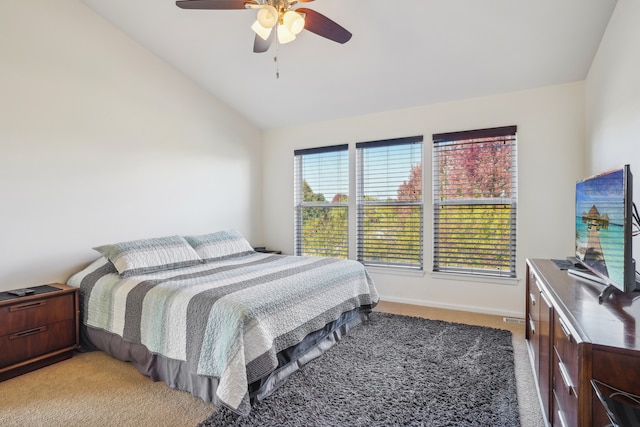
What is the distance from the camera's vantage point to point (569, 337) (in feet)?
3.98

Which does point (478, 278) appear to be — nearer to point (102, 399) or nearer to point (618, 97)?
point (618, 97)

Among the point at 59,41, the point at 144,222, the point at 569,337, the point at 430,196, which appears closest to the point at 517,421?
the point at 569,337

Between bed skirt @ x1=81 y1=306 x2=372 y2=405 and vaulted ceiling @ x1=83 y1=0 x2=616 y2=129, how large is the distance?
2.45 m

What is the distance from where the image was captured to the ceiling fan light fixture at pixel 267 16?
201 cm

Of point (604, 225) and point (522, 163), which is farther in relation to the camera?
point (522, 163)

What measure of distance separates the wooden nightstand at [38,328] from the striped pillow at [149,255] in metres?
0.40

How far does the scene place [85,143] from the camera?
309 centimetres

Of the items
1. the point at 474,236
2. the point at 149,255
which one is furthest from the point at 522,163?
the point at 149,255

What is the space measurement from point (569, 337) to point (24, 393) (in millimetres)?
3035

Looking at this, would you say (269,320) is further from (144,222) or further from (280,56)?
(280,56)

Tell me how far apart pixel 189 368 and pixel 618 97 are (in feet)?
10.8

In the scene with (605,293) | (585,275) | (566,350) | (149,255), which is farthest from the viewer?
(149,255)

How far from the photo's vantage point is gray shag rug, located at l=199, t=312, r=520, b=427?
6.07 ft

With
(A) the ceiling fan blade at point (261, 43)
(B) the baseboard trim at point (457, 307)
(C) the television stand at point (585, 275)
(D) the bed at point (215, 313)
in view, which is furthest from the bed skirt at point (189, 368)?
(A) the ceiling fan blade at point (261, 43)
